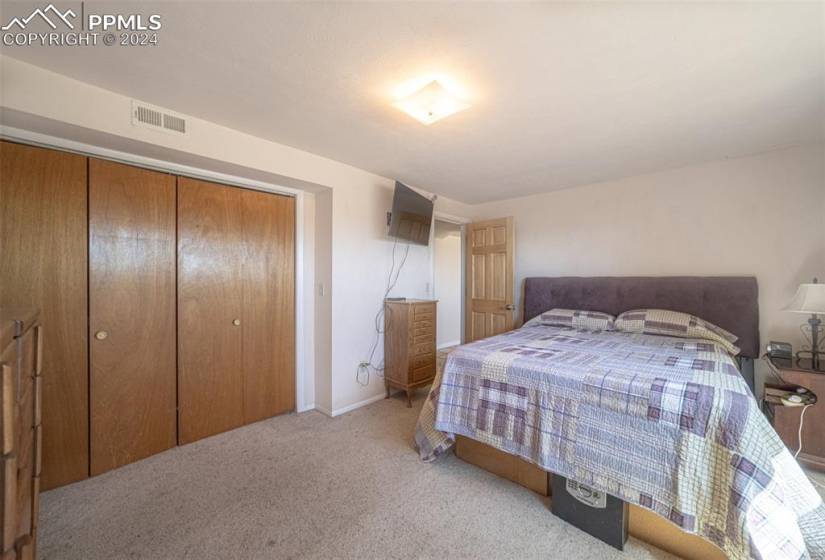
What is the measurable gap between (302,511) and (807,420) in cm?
330

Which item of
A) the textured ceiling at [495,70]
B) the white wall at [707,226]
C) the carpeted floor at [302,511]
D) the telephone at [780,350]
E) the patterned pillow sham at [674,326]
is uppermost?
the textured ceiling at [495,70]

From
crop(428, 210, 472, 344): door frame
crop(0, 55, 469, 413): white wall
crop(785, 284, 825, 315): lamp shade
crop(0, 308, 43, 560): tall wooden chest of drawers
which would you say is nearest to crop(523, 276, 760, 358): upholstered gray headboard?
crop(785, 284, 825, 315): lamp shade

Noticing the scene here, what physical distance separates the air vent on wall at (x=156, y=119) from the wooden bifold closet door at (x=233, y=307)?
0.45 meters

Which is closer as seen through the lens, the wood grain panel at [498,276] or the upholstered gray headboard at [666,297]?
the upholstered gray headboard at [666,297]

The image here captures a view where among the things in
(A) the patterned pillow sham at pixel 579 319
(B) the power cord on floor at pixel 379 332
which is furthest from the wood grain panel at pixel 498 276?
(B) the power cord on floor at pixel 379 332

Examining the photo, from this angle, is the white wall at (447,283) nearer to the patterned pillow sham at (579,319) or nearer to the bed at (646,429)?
the patterned pillow sham at (579,319)

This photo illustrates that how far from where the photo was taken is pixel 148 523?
1704mm

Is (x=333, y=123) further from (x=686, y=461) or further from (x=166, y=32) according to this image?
(x=686, y=461)

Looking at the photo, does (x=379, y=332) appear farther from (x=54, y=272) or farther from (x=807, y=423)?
(x=807, y=423)

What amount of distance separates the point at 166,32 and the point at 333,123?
100cm

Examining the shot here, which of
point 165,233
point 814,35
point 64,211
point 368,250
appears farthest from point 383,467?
point 814,35

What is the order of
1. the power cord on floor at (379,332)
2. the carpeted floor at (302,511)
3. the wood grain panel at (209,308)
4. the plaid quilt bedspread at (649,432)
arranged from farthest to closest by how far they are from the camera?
the power cord on floor at (379,332), the wood grain panel at (209,308), the carpeted floor at (302,511), the plaid quilt bedspread at (649,432)

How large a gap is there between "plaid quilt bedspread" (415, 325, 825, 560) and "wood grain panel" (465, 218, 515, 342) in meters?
1.76

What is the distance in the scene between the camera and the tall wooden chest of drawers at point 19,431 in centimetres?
81
